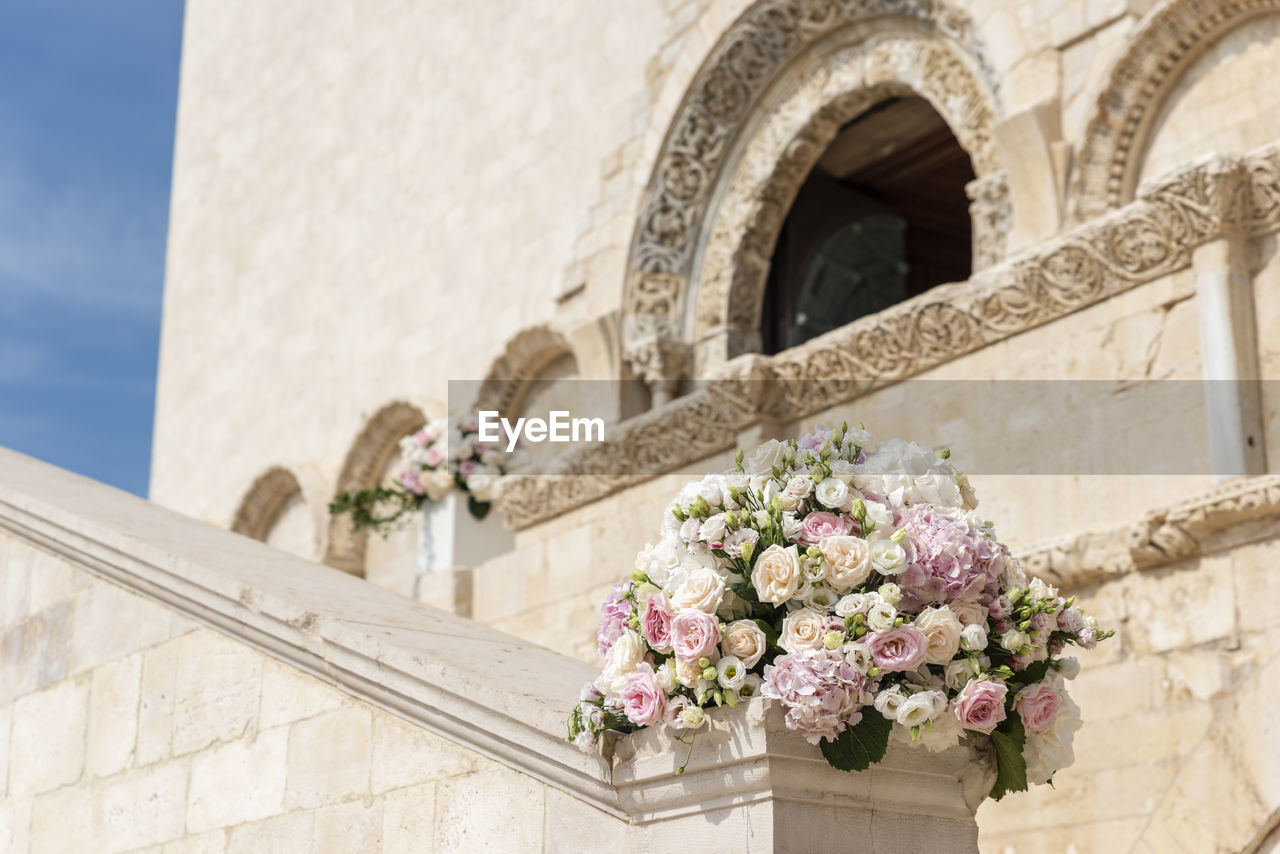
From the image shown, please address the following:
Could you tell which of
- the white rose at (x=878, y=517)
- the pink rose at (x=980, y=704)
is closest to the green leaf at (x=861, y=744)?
the pink rose at (x=980, y=704)

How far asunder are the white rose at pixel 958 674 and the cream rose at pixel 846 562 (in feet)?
0.71

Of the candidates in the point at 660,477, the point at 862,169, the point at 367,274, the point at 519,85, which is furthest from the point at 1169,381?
the point at 367,274

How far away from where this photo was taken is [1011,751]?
285 cm

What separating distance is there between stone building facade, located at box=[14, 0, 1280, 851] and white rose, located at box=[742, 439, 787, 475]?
6.32ft

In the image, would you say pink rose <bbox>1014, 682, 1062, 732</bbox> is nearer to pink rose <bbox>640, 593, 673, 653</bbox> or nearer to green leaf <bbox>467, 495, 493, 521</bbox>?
pink rose <bbox>640, 593, 673, 653</bbox>

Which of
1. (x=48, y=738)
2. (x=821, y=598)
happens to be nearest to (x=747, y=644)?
(x=821, y=598)

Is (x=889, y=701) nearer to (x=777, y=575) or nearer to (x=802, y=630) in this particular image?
(x=802, y=630)

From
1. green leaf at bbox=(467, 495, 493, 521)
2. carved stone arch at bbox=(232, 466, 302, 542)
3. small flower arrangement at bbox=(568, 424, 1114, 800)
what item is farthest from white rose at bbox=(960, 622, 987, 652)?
carved stone arch at bbox=(232, 466, 302, 542)

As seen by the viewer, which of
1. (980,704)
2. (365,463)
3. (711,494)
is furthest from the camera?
(365,463)

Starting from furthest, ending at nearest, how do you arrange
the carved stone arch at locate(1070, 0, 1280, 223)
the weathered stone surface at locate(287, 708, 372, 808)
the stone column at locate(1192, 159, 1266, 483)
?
the carved stone arch at locate(1070, 0, 1280, 223) → the stone column at locate(1192, 159, 1266, 483) → the weathered stone surface at locate(287, 708, 372, 808)

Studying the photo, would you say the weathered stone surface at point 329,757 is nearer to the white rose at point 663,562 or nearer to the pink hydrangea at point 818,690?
the white rose at point 663,562

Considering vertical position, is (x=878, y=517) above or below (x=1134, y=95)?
below

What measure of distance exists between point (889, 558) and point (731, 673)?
1.13 ft

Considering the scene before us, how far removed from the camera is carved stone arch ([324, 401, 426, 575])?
34.2ft
